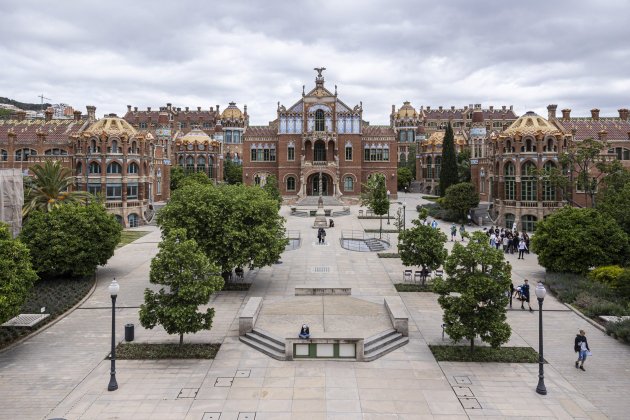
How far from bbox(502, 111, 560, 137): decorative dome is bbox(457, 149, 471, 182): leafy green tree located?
21.7 m

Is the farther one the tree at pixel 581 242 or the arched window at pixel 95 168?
the arched window at pixel 95 168

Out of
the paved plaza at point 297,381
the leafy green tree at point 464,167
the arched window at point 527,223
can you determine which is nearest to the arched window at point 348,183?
the leafy green tree at point 464,167

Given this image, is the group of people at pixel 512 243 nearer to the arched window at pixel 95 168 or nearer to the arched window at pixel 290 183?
the arched window at pixel 95 168

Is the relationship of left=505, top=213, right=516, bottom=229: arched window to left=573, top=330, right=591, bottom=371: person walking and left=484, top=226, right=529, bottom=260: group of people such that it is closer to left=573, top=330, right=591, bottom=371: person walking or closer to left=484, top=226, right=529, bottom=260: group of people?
left=484, top=226, right=529, bottom=260: group of people

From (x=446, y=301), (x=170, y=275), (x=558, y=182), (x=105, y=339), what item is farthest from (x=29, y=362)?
(x=558, y=182)

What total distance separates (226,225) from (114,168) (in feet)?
108

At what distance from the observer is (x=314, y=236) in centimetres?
4578

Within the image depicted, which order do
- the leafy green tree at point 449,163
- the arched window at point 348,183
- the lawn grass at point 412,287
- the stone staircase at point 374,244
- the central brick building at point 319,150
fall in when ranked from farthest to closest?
the arched window at point 348,183
the central brick building at point 319,150
the leafy green tree at point 449,163
the stone staircase at point 374,244
the lawn grass at point 412,287

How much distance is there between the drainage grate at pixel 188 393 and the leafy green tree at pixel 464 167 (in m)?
65.4

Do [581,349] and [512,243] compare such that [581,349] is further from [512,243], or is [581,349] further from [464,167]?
[464,167]

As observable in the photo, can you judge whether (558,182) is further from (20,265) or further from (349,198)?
(20,265)

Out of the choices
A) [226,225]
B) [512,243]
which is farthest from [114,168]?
[512,243]

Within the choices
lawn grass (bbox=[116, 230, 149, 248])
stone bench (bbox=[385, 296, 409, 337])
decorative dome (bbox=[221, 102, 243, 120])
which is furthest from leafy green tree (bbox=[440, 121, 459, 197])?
decorative dome (bbox=[221, 102, 243, 120])

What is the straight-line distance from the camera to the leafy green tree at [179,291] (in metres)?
17.6
